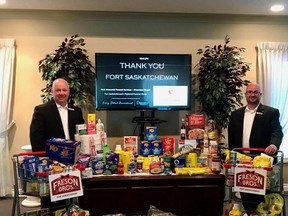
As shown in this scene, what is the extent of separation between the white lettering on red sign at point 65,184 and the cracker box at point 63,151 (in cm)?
19

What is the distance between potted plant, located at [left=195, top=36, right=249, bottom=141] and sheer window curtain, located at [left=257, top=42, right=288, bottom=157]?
45 cm

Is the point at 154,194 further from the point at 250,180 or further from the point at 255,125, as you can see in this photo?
the point at 255,125

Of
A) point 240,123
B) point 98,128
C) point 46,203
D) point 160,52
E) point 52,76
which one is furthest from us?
point 160,52

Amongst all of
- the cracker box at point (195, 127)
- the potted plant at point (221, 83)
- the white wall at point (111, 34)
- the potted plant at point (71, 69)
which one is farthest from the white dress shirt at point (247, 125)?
the potted plant at point (71, 69)

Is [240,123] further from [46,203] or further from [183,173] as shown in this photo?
[46,203]

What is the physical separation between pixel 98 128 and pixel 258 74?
2945mm

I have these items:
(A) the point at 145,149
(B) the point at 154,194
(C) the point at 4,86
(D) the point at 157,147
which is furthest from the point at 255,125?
(C) the point at 4,86

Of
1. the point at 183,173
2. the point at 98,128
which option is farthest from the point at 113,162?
the point at 183,173

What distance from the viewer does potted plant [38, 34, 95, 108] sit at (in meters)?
4.05

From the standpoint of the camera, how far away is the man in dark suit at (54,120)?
2.88 m

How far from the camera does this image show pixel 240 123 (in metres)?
3.24

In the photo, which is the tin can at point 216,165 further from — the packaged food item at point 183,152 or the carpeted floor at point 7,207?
the carpeted floor at point 7,207

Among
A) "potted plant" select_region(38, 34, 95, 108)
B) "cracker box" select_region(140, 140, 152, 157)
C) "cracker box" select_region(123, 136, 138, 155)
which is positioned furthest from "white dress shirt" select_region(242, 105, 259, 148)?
"potted plant" select_region(38, 34, 95, 108)

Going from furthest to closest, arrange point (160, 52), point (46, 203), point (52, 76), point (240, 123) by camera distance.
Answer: point (160, 52), point (52, 76), point (240, 123), point (46, 203)
